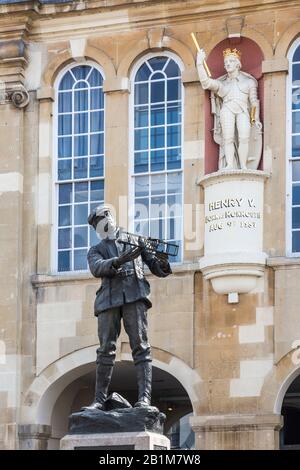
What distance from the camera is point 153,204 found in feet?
94.4

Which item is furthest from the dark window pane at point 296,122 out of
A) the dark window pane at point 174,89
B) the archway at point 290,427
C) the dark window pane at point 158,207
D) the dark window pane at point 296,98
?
the archway at point 290,427

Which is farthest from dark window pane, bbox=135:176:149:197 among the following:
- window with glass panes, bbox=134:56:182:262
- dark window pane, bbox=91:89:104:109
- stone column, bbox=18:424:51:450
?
stone column, bbox=18:424:51:450

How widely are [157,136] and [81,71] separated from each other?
2054 mm

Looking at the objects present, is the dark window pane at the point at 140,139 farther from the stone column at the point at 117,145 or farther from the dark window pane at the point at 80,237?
the dark window pane at the point at 80,237

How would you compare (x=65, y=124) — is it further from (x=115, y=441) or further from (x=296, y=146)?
(x=115, y=441)

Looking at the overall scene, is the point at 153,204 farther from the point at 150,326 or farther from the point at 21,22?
the point at 21,22

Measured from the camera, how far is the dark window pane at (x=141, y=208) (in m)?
28.8

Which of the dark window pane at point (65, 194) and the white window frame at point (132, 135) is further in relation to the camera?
the dark window pane at point (65, 194)

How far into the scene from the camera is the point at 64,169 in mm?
29500

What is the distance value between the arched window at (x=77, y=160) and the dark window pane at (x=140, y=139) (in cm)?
64

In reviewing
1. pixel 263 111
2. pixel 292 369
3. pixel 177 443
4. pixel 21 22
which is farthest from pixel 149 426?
pixel 177 443

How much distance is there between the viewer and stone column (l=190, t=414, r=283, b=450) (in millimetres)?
27094

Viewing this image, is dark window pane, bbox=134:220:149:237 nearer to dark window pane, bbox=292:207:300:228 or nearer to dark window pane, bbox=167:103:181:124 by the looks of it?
dark window pane, bbox=167:103:181:124

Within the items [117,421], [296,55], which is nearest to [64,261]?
[296,55]
